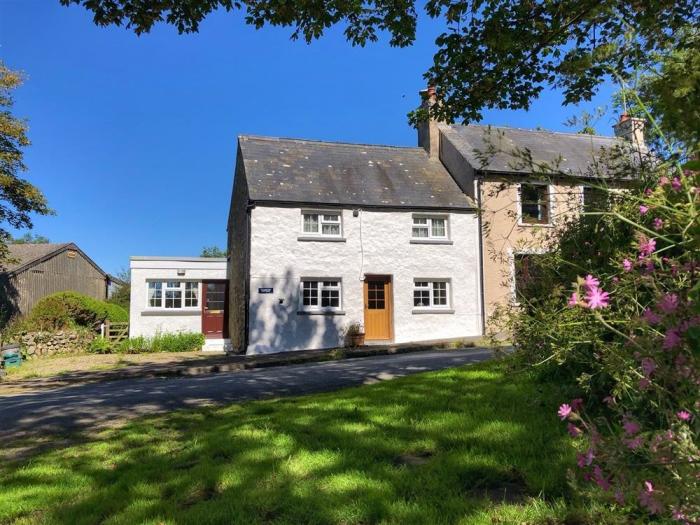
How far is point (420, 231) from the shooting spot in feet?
63.5

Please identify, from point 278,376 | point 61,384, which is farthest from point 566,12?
point 61,384

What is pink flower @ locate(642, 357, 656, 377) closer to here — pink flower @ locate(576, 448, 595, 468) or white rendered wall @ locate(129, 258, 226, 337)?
pink flower @ locate(576, 448, 595, 468)

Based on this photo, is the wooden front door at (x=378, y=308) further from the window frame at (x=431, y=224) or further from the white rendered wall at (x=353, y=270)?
the window frame at (x=431, y=224)

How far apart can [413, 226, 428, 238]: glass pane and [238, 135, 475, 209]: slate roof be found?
88cm

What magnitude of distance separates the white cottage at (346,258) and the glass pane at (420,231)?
4cm

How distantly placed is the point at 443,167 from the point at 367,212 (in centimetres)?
521

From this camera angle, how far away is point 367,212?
18.6 m

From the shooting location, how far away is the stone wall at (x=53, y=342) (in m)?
21.9

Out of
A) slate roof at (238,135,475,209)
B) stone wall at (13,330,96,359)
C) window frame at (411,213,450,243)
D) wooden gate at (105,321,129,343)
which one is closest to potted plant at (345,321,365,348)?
window frame at (411,213,450,243)

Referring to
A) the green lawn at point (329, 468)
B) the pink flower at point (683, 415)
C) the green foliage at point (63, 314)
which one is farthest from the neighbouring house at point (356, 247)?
the pink flower at point (683, 415)

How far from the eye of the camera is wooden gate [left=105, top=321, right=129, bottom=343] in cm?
2325

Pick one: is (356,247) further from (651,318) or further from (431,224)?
(651,318)

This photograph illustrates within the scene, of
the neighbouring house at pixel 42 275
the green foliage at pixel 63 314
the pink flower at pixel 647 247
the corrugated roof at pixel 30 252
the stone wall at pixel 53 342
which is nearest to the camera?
the pink flower at pixel 647 247

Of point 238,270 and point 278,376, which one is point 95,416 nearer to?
point 278,376
